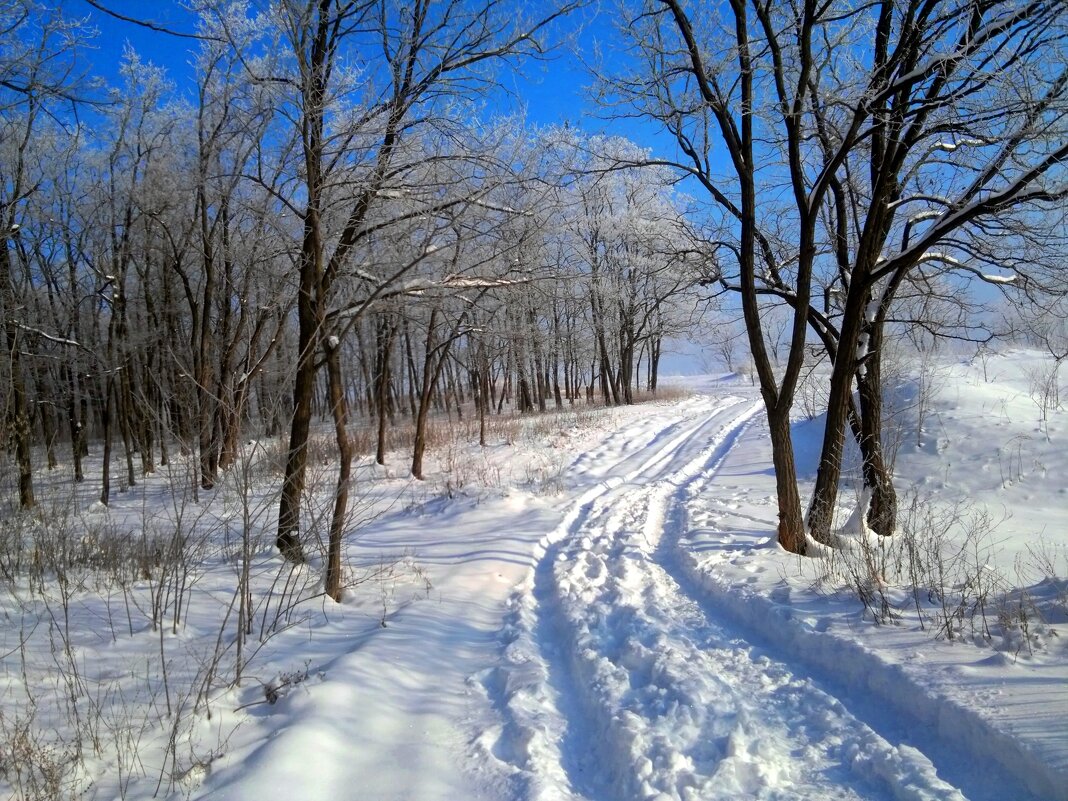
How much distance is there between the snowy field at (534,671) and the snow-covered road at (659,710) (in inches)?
0.7

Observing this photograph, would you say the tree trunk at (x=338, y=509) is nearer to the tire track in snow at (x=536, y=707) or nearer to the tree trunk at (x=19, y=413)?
the tire track in snow at (x=536, y=707)

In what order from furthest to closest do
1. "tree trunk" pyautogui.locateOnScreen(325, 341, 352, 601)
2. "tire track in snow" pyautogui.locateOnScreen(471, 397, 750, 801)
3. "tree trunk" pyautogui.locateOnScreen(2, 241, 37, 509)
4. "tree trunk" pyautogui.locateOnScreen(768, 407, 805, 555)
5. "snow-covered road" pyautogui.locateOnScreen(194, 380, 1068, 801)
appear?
"tree trunk" pyautogui.locateOnScreen(2, 241, 37, 509), "tree trunk" pyautogui.locateOnScreen(768, 407, 805, 555), "tree trunk" pyautogui.locateOnScreen(325, 341, 352, 601), "tire track in snow" pyautogui.locateOnScreen(471, 397, 750, 801), "snow-covered road" pyautogui.locateOnScreen(194, 380, 1068, 801)

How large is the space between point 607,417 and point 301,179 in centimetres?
1547

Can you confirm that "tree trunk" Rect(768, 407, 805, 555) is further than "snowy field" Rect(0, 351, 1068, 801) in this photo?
Yes

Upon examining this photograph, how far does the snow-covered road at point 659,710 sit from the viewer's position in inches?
106

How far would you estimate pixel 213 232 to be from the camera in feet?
48.3

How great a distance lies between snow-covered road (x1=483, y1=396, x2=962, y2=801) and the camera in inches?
106

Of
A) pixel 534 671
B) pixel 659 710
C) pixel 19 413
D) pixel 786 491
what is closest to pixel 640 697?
pixel 659 710

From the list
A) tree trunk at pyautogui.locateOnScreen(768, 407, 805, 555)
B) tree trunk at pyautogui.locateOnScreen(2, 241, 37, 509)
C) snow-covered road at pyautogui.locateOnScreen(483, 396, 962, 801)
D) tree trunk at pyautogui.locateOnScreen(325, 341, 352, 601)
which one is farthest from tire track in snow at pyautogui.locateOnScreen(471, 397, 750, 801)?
tree trunk at pyautogui.locateOnScreen(2, 241, 37, 509)

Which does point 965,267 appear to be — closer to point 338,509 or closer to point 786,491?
point 786,491

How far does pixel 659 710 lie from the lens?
130 inches

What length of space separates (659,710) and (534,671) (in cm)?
100

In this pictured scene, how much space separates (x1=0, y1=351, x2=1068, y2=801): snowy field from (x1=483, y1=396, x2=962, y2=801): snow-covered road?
2 centimetres

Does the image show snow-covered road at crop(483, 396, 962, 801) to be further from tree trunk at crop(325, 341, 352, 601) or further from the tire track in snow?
tree trunk at crop(325, 341, 352, 601)
